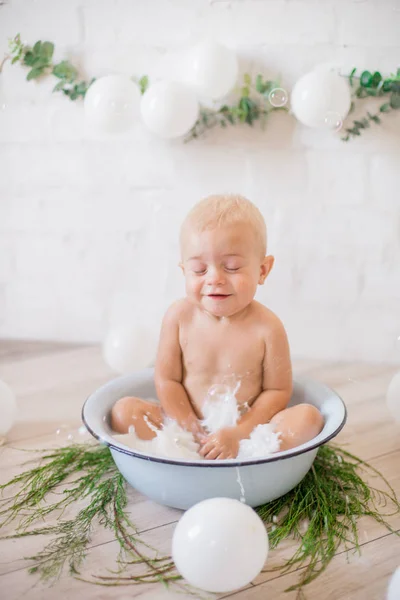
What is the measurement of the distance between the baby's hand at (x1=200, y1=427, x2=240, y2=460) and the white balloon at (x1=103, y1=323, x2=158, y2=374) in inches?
19.4

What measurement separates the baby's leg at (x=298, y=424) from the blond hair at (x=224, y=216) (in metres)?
0.29

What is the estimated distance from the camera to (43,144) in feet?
5.57

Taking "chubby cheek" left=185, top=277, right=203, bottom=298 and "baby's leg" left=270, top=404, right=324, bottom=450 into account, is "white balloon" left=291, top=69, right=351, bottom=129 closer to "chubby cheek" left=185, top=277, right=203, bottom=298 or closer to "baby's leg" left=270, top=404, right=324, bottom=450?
"chubby cheek" left=185, top=277, right=203, bottom=298

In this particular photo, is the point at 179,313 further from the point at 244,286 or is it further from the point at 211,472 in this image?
the point at 211,472

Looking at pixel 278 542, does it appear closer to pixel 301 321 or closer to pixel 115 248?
pixel 301 321

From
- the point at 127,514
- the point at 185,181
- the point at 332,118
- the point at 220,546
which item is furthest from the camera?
the point at 185,181

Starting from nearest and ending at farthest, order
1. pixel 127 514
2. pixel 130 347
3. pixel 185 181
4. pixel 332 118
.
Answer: pixel 127 514 → pixel 332 118 → pixel 130 347 → pixel 185 181

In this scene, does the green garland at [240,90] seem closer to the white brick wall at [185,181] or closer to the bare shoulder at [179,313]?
the white brick wall at [185,181]

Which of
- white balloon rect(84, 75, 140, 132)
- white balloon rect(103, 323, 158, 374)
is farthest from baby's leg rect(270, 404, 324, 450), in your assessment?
white balloon rect(84, 75, 140, 132)

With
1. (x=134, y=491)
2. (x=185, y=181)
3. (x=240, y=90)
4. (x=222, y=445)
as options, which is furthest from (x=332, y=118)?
(x=134, y=491)

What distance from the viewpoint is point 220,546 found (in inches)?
28.9

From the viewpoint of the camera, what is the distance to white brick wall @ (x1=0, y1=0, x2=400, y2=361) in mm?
1532

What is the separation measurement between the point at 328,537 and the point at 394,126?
104cm

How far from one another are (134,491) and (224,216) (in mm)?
501
